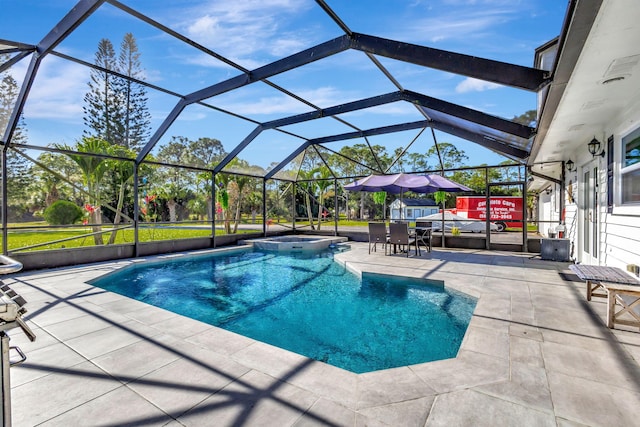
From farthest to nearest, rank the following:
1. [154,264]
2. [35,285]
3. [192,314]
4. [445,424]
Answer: [154,264] → [35,285] → [192,314] → [445,424]

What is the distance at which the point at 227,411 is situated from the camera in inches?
75.9

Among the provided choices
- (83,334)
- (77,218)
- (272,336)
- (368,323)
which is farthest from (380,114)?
(77,218)

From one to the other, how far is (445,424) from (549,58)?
141 inches

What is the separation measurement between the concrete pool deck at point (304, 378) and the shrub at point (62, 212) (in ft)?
26.6

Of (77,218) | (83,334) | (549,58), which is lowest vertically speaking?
(83,334)

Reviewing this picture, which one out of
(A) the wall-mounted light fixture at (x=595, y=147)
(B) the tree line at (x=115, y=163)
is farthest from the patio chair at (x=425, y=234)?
(A) the wall-mounted light fixture at (x=595, y=147)

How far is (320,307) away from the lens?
4.93 metres

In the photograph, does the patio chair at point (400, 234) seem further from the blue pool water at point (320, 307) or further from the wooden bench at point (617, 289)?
the wooden bench at point (617, 289)

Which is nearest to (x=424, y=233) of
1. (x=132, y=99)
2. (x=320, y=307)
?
(x=320, y=307)

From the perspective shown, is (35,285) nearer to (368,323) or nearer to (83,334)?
(83,334)

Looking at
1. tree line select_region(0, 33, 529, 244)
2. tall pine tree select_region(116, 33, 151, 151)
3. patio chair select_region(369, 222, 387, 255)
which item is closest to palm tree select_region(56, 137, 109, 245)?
tree line select_region(0, 33, 529, 244)

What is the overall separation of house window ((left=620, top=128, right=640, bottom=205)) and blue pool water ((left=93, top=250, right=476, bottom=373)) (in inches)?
96.0

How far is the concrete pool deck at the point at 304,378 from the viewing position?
1885 millimetres

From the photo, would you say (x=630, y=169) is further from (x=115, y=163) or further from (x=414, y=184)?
(x=115, y=163)
